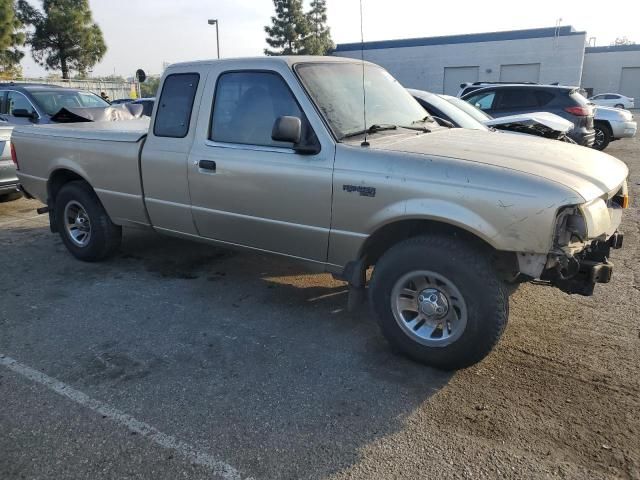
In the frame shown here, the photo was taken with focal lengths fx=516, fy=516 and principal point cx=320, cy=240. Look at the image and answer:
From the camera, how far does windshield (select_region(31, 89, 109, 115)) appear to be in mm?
10055

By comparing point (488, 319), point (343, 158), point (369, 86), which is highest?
point (369, 86)

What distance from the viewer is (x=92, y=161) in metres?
5.19

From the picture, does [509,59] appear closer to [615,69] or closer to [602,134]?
[615,69]

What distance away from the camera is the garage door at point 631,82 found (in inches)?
1860

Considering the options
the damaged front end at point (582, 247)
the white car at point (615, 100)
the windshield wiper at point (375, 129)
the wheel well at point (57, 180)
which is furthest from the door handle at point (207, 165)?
the white car at point (615, 100)

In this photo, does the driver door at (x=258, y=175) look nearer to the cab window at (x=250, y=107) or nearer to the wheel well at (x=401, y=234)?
the cab window at (x=250, y=107)

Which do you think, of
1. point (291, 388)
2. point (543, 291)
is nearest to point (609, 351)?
point (543, 291)

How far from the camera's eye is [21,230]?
704 centimetres

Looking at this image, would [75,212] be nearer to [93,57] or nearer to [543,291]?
[543,291]

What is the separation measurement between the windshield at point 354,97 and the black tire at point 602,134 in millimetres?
11280

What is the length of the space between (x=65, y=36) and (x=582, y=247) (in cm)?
3905

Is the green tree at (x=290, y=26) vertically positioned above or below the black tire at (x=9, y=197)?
above

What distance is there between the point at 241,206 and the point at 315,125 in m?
0.93

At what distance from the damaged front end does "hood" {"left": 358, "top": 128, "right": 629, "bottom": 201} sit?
123mm
